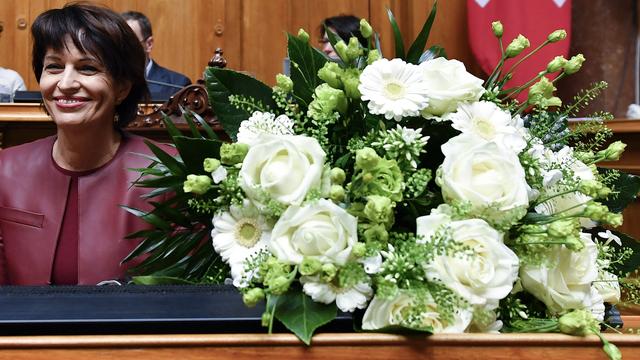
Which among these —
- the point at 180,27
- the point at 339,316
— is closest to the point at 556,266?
the point at 339,316

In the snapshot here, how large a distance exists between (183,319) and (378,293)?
148mm

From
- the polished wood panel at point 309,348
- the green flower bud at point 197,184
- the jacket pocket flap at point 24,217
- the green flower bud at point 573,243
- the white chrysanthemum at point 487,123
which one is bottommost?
the jacket pocket flap at point 24,217

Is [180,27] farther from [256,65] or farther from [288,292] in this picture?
[288,292]

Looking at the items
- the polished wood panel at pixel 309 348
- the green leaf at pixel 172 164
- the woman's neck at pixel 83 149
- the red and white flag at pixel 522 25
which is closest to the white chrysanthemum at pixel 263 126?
the green leaf at pixel 172 164

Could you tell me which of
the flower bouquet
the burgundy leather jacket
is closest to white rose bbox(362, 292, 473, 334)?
the flower bouquet

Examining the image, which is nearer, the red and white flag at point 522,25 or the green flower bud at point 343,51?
the green flower bud at point 343,51

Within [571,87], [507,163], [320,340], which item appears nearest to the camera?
[320,340]

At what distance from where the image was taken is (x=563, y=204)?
30.1 inches

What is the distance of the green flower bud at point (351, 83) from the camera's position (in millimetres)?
729

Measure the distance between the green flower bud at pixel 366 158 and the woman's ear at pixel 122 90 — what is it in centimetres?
88

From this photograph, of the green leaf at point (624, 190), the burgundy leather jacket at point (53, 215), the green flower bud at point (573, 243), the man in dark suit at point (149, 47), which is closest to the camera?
the green flower bud at point (573, 243)

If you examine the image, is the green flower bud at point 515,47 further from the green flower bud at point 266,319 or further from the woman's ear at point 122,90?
the woman's ear at point 122,90

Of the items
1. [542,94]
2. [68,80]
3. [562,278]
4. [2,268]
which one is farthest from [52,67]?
[562,278]

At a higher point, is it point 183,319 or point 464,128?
point 464,128
